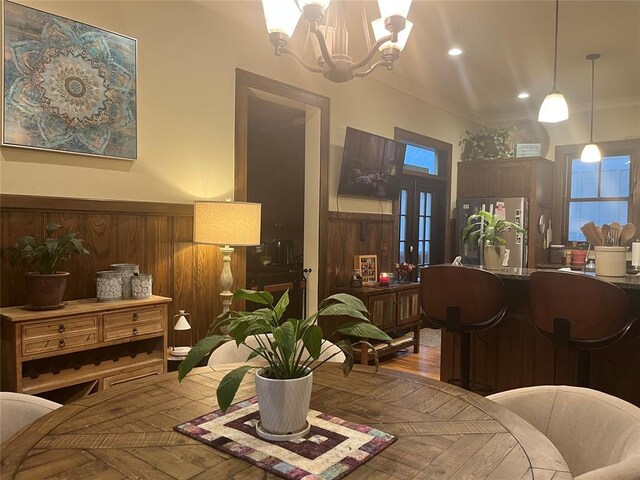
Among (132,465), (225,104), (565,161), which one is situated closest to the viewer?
(132,465)

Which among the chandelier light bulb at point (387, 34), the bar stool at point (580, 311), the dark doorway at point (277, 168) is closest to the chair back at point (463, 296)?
the bar stool at point (580, 311)

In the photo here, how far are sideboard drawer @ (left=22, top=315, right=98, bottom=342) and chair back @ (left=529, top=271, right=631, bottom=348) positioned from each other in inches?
90.5

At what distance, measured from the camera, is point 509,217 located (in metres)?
5.77

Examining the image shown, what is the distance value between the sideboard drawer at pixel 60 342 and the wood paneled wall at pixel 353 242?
2416 mm

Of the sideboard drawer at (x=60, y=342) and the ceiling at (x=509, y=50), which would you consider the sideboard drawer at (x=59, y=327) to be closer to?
the sideboard drawer at (x=60, y=342)

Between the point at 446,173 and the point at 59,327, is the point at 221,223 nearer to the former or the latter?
the point at 59,327

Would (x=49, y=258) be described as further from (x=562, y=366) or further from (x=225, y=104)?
(x=562, y=366)

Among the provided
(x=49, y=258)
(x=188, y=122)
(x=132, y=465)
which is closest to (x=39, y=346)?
(x=49, y=258)

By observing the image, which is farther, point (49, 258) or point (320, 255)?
point (320, 255)

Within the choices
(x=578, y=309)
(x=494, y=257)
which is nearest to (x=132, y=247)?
(x=494, y=257)

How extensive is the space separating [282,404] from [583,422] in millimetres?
851

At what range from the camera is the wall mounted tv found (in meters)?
4.62

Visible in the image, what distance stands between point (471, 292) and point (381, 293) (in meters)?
1.83

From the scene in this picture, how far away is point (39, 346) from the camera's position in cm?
223
